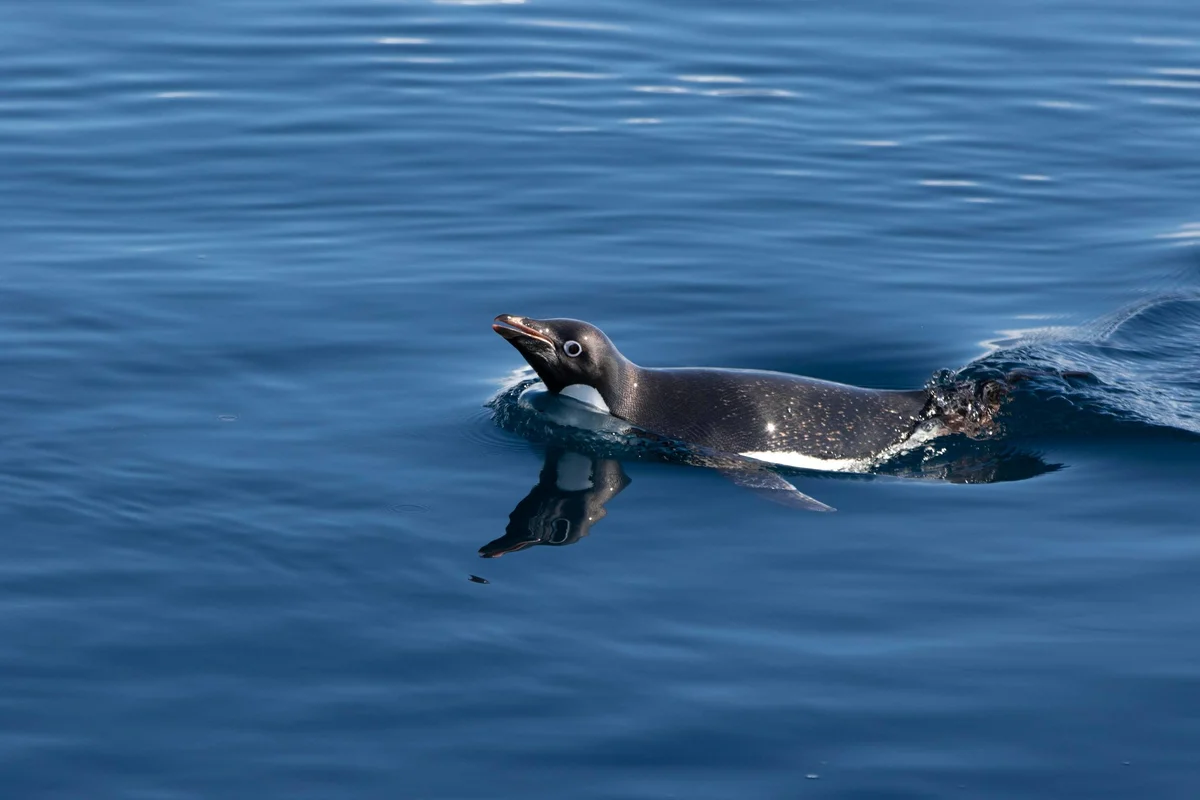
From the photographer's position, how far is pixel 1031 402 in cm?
1339

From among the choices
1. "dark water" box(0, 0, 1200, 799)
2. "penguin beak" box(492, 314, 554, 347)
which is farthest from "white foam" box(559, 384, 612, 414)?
"dark water" box(0, 0, 1200, 799)

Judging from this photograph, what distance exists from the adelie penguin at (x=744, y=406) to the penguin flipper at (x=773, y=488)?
11cm

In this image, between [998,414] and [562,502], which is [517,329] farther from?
[998,414]

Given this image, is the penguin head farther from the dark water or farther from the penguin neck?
the dark water

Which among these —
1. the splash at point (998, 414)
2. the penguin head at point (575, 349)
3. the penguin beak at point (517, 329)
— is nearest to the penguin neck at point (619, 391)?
the penguin head at point (575, 349)

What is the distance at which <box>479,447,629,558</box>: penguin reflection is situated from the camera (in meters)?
10.9

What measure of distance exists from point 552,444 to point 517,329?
95 centimetres

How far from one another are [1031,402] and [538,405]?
13.4 ft

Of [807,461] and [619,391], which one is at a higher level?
[619,391]

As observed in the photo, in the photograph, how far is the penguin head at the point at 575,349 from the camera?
12.9 metres

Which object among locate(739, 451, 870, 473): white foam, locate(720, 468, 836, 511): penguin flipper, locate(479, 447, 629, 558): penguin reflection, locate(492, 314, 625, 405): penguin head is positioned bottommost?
locate(479, 447, 629, 558): penguin reflection

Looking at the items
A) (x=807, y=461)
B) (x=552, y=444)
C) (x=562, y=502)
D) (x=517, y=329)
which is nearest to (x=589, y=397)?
(x=552, y=444)

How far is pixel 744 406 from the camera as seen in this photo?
1270cm

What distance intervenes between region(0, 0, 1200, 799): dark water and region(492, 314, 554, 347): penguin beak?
2.60ft
